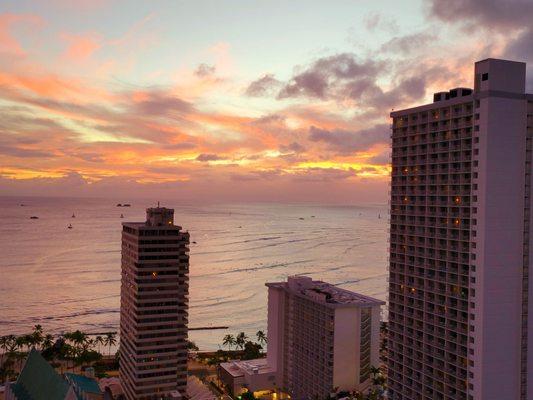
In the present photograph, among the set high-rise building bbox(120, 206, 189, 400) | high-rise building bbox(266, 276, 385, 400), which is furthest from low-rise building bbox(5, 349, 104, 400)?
high-rise building bbox(266, 276, 385, 400)

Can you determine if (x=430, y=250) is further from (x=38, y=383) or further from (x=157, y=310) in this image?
(x=38, y=383)

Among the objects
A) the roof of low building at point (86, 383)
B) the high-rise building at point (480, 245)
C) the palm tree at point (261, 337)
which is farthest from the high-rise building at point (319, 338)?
the roof of low building at point (86, 383)

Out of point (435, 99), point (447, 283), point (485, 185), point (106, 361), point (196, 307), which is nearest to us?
point (485, 185)

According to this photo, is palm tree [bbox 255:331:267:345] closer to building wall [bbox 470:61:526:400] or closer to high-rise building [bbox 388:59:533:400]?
high-rise building [bbox 388:59:533:400]

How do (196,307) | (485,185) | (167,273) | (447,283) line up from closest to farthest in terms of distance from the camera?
(485,185) < (447,283) < (167,273) < (196,307)

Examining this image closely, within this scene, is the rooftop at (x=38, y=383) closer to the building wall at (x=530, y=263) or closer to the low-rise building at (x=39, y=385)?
the low-rise building at (x=39, y=385)

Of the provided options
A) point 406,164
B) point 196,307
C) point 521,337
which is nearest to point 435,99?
point 406,164

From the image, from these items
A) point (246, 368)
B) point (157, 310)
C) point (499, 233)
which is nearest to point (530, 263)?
point (499, 233)

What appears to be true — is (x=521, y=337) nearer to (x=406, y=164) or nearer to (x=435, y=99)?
(x=406, y=164)
